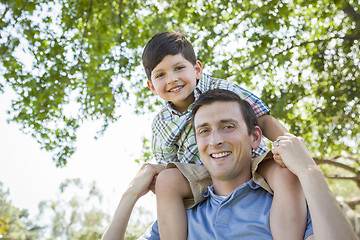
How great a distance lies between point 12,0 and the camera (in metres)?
6.11

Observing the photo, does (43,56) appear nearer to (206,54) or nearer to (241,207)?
(206,54)

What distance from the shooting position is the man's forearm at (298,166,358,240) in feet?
4.89

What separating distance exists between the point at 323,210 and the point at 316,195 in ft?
0.22

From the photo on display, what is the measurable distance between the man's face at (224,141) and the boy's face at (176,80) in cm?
41

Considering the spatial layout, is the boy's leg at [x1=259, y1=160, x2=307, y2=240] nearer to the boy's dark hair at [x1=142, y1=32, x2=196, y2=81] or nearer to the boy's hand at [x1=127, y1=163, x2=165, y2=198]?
the boy's hand at [x1=127, y1=163, x2=165, y2=198]

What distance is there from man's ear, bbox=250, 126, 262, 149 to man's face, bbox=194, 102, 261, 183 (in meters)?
0.01

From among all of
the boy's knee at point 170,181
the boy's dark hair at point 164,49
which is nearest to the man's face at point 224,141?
the boy's knee at point 170,181

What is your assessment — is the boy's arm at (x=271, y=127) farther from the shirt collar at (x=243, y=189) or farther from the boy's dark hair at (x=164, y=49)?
the boy's dark hair at (x=164, y=49)

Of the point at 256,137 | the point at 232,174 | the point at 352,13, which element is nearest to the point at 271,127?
the point at 256,137

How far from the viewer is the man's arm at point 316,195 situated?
4.91 ft

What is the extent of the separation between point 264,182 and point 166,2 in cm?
641

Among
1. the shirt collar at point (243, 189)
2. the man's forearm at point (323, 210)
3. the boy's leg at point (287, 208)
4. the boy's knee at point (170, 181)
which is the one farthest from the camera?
the boy's knee at point (170, 181)

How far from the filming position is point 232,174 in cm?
202

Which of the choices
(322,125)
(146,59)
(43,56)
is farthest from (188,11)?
(146,59)
